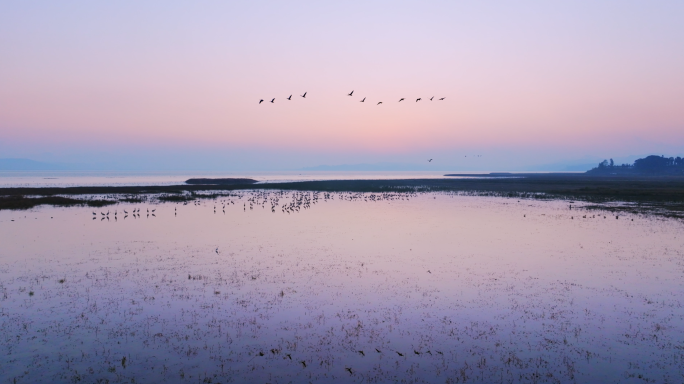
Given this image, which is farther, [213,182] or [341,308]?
[213,182]

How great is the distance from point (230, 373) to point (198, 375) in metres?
0.73

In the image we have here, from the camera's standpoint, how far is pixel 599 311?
14578 mm

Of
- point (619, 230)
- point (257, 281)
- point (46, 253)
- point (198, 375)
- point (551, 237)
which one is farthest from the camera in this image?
point (619, 230)

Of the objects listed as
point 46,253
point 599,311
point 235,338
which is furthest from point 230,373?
point 46,253

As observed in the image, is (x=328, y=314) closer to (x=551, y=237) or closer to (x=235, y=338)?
(x=235, y=338)

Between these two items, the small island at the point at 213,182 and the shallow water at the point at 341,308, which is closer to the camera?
the shallow water at the point at 341,308

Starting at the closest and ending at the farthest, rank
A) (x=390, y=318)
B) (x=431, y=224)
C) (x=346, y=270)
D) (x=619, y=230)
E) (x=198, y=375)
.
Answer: (x=198, y=375) < (x=390, y=318) < (x=346, y=270) < (x=619, y=230) < (x=431, y=224)

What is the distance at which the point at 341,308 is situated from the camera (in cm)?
1491

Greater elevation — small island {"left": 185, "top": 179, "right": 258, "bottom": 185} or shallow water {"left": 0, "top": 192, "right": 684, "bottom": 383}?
small island {"left": 185, "top": 179, "right": 258, "bottom": 185}

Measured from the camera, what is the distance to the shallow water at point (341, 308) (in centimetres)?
1070

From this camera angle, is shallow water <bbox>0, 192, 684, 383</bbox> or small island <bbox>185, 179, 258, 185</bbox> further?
small island <bbox>185, 179, 258, 185</bbox>

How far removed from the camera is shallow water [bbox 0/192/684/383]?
1070 cm

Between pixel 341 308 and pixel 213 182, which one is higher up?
pixel 213 182

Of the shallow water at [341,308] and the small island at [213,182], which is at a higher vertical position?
the small island at [213,182]
